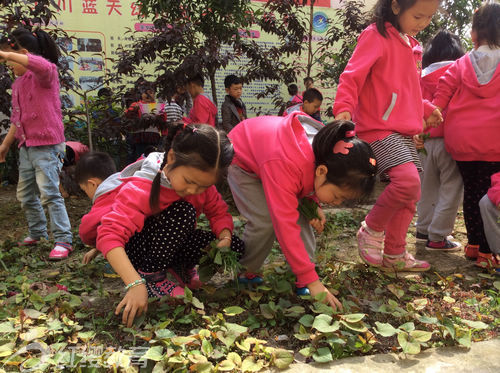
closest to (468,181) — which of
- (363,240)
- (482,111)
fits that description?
(482,111)

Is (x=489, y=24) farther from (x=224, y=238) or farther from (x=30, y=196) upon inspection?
(x=30, y=196)

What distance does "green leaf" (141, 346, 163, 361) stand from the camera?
1.34m

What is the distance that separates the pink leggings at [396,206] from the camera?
6.95 ft

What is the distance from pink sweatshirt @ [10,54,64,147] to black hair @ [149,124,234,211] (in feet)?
4.91

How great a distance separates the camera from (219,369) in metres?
1.32

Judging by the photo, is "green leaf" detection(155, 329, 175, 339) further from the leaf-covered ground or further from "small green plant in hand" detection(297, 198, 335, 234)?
"small green plant in hand" detection(297, 198, 335, 234)

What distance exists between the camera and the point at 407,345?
1.42 meters

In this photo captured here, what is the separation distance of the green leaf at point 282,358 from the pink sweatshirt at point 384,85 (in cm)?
129

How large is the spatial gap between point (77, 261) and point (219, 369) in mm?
1529

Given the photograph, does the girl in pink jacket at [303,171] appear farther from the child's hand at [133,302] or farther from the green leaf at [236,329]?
the child's hand at [133,302]

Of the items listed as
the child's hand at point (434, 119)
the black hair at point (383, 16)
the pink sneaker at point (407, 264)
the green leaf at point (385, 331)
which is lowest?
the pink sneaker at point (407, 264)

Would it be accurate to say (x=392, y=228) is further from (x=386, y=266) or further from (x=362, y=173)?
(x=362, y=173)

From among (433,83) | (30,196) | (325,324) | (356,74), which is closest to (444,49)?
(433,83)

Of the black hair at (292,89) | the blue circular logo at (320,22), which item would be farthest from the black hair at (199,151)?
the blue circular logo at (320,22)
